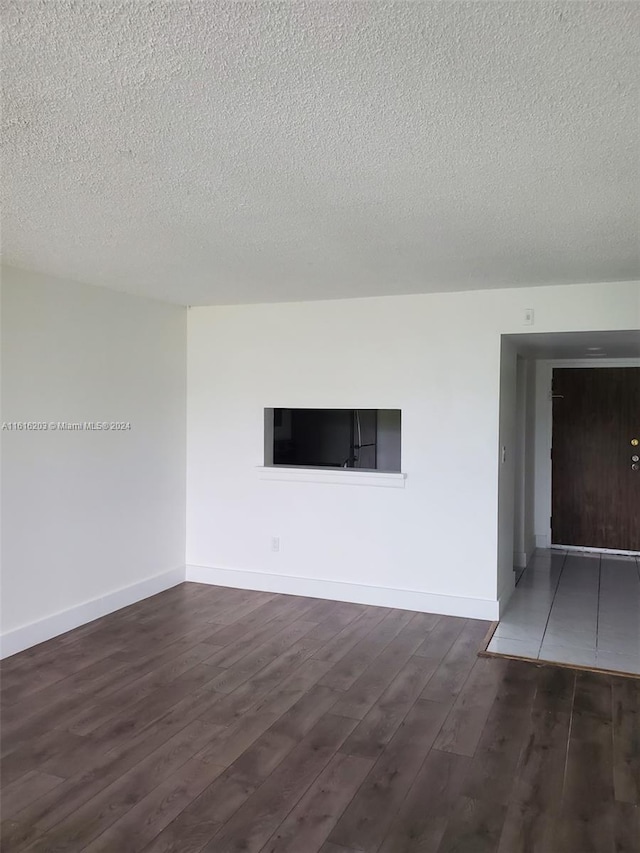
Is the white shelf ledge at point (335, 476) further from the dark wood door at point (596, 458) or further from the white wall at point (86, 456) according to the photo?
the dark wood door at point (596, 458)

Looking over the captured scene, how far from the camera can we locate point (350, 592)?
15.3 feet

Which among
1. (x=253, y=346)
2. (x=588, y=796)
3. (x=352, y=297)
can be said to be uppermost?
(x=352, y=297)

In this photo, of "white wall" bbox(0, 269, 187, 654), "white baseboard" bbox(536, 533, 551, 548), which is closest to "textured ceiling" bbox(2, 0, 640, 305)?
"white wall" bbox(0, 269, 187, 654)

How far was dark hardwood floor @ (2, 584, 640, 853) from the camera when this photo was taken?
2.14 m

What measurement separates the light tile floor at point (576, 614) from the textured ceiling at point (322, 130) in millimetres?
2280

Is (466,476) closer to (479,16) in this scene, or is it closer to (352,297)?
(352,297)

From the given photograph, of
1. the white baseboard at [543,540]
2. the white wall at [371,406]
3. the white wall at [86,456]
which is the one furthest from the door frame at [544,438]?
the white wall at [86,456]

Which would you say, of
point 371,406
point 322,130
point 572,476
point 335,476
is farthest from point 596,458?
point 322,130

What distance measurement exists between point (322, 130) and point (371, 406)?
291 centimetres

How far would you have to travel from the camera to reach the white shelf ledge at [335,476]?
4.53 m

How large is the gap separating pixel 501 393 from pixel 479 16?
3.22 m

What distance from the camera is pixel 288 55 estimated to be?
145 centimetres

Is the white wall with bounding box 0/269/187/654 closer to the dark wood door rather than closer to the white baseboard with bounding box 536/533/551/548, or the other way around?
the white baseboard with bounding box 536/533/551/548

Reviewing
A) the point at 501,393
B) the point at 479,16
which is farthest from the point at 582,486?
the point at 479,16
